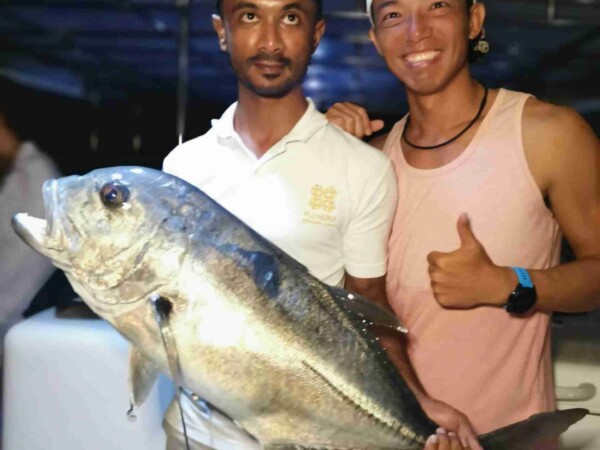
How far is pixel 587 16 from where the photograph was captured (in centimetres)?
384

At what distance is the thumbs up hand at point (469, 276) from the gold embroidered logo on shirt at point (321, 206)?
0.92ft

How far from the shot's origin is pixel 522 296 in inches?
55.1

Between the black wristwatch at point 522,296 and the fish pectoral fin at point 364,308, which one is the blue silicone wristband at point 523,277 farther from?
the fish pectoral fin at point 364,308

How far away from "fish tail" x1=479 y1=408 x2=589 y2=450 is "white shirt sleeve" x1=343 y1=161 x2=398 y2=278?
44cm

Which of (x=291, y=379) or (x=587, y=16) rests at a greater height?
(x=587, y=16)

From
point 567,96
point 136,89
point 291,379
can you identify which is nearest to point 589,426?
point 291,379

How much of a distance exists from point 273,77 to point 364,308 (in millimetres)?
568

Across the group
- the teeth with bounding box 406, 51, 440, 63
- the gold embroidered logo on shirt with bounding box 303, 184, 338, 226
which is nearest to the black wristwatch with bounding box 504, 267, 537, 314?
the gold embroidered logo on shirt with bounding box 303, 184, 338, 226

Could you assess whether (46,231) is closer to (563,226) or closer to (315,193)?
(315,193)

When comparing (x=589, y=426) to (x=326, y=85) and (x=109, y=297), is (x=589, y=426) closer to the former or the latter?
A: (x=109, y=297)

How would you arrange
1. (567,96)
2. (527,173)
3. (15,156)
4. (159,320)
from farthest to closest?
(567,96)
(15,156)
(527,173)
(159,320)

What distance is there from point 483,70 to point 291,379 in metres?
4.90

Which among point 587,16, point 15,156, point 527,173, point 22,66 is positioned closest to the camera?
point 527,173

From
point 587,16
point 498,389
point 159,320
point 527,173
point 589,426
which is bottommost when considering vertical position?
point 589,426
